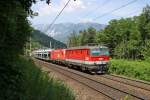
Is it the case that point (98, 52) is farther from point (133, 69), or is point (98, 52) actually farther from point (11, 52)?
point (11, 52)

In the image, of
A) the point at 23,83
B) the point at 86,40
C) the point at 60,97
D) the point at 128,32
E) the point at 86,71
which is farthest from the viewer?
the point at 86,40

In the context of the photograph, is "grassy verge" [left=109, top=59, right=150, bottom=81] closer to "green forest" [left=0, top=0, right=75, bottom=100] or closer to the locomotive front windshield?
the locomotive front windshield

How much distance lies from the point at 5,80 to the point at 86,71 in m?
35.2

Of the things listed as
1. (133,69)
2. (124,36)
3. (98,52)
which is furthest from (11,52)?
(124,36)

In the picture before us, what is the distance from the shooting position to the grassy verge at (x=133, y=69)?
3191 centimetres

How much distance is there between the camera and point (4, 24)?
678cm

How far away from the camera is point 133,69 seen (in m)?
34.8

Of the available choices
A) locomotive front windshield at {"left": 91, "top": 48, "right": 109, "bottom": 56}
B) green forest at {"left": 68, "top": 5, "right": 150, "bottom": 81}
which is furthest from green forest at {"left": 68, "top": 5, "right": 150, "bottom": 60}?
locomotive front windshield at {"left": 91, "top": 48, "right": 109, "bottom": 56}

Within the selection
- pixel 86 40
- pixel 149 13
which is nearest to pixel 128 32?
pixel 86 40

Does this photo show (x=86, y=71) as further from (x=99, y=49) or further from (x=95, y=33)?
(x=95, y=33)

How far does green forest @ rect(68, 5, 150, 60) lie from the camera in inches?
4026

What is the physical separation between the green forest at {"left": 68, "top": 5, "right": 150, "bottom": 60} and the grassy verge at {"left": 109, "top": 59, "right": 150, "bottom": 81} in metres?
45.5

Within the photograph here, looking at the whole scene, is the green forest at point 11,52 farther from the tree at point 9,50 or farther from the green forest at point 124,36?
the green forest at point 124,36

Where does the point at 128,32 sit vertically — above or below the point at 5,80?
above
